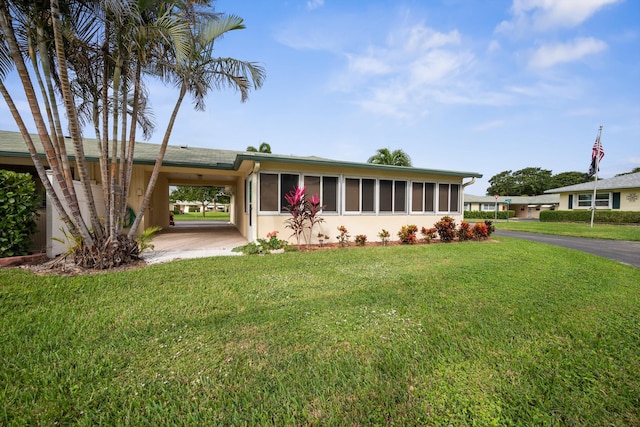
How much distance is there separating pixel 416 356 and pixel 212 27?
7248 millimetres

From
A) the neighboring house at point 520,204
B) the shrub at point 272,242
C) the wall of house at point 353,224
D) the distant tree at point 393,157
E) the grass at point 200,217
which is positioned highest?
the distant tree at point 393,157

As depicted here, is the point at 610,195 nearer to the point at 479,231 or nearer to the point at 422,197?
the point at 479,231

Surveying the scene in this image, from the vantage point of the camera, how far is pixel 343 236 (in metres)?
8.71

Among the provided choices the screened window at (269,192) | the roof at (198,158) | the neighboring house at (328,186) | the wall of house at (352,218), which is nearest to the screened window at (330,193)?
the neighboring house at (328,186)

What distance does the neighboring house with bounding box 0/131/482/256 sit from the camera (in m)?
8.14

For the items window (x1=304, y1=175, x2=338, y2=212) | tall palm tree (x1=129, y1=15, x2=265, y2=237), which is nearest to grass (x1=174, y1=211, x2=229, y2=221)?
window (x1=304, y1=175, x2=338, y2=212)

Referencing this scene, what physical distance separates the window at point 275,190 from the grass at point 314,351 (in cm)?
382

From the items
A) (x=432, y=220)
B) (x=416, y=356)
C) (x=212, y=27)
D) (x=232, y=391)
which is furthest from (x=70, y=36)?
(x=432, y=220)

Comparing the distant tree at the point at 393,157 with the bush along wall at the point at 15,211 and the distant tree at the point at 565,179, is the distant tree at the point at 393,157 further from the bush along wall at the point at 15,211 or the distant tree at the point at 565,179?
the distant tree at the point at 565,179

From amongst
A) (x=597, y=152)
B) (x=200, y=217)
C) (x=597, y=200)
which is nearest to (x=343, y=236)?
(x=597, y=152)

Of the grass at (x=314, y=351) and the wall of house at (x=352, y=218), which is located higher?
the wall of house at (x=352, y=218)

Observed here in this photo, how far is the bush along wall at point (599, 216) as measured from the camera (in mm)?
19828

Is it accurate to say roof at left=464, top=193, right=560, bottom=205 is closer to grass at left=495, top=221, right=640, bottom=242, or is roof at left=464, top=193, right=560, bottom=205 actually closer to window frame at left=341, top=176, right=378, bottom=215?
grass at left=495, top=221, right=640, bottom=242

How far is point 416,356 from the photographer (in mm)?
2432
